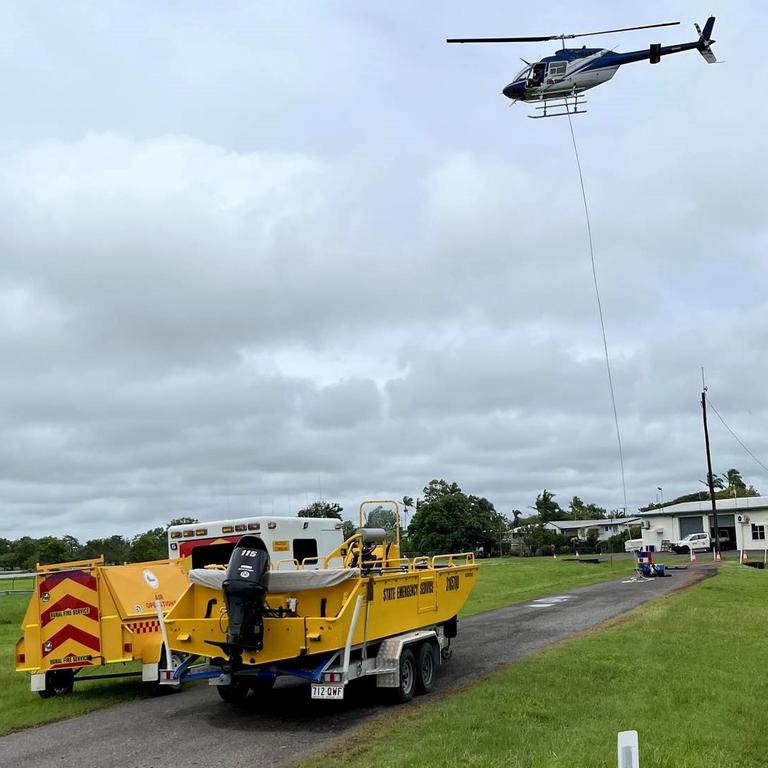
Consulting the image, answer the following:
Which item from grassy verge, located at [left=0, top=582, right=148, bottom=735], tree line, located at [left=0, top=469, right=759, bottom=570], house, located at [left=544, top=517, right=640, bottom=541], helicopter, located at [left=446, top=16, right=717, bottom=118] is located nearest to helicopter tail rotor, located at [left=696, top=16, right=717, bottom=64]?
helicopter, located at [left=446, top=16, right=717, bottom=118]

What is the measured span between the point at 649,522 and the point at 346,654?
8024 centimetres

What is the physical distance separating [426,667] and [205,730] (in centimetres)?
329

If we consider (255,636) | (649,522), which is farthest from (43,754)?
(649,522)

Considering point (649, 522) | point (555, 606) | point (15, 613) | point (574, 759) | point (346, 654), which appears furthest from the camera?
point (649, 522)

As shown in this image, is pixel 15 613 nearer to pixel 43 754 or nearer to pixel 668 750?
pixel 43 754

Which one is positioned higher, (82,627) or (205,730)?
(82,627)

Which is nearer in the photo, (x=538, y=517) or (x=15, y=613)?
(x=15, y=613)

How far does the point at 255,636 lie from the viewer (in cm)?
1040

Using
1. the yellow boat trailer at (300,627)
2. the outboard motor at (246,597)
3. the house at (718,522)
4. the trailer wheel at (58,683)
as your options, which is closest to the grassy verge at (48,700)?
the trailer wheel at (58,683)

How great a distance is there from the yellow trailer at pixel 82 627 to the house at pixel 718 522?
6553 centimetres

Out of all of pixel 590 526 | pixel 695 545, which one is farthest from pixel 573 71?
pixel 590 526

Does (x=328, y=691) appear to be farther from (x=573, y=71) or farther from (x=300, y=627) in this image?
(x=573, y=71)

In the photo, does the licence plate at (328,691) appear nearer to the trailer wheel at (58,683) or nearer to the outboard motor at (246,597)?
the outboard motor at (246,597)

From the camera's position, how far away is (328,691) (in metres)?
10.3
